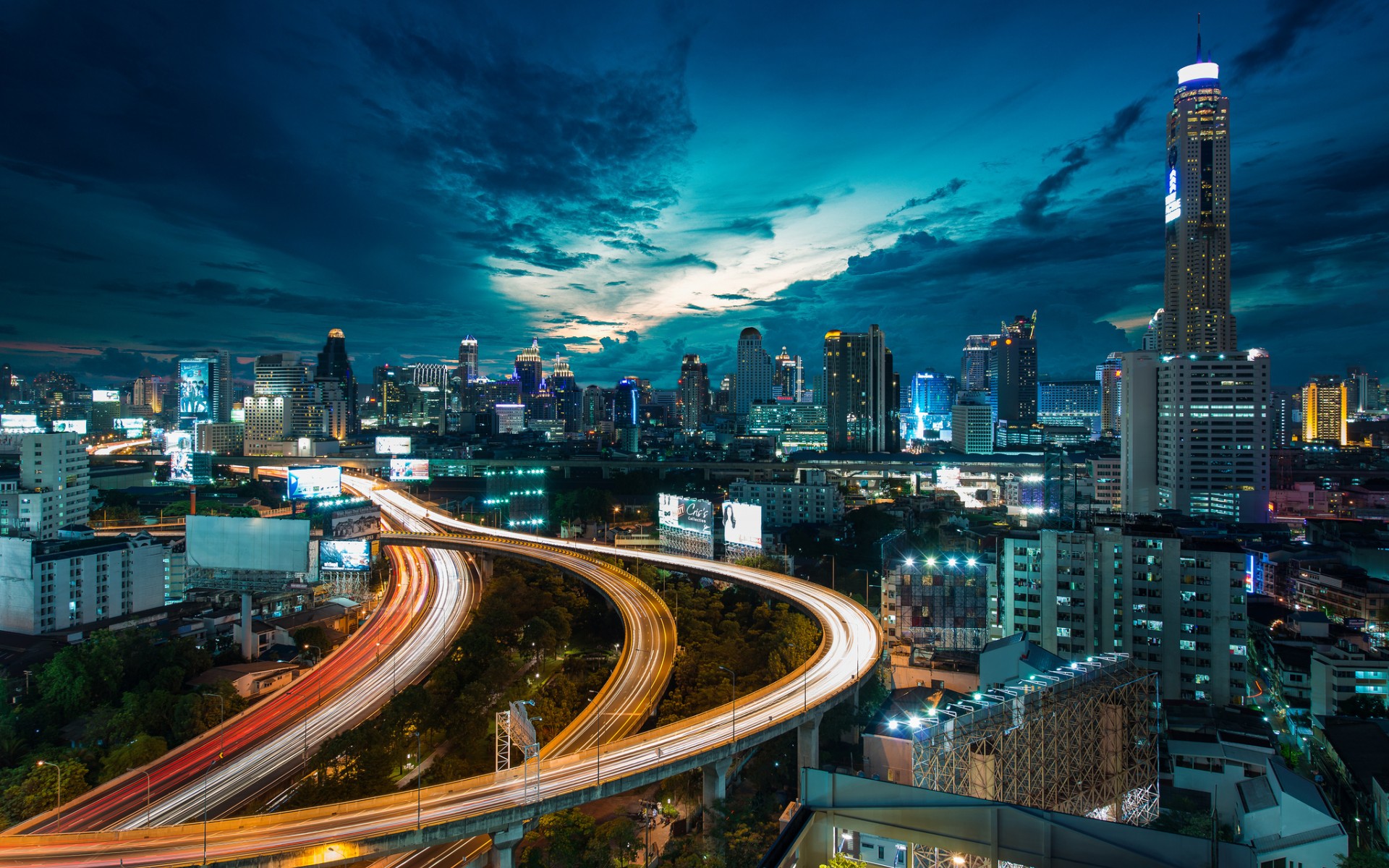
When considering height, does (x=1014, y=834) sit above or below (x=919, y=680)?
above

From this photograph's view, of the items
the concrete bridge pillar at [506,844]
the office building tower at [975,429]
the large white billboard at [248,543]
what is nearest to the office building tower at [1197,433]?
the concrete bridge pillar at [506,844]

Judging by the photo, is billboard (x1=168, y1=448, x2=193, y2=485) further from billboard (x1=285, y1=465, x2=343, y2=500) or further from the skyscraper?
the skyscraper

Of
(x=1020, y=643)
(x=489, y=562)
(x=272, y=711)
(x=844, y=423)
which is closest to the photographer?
(x=1020, y=643)

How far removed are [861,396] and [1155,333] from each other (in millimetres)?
38972

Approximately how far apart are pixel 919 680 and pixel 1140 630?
6.27 meters

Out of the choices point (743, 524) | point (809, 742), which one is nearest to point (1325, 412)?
point (743, 524)

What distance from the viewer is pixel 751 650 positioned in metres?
22.2

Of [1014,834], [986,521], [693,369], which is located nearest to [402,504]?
[986,521]

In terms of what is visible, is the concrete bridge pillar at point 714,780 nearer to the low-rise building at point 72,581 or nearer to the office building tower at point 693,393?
the low-rise building at point 72,581

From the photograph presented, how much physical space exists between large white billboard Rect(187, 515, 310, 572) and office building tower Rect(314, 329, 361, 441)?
89.6 m

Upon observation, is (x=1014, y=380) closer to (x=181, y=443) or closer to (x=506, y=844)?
(x=181, y=443)

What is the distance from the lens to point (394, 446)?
83.9m

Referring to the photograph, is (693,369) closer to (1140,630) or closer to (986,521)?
(986,521)

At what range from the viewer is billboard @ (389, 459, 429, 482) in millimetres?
54031
